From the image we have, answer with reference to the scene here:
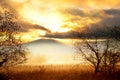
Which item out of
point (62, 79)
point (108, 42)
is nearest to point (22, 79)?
point (62, 79)

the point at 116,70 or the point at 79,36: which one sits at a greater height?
the point at 79,36

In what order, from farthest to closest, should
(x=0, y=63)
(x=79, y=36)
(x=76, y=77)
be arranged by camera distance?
1. (x=79, y=36)
2. (x=76, y=77)
3. (x=0, y=63)

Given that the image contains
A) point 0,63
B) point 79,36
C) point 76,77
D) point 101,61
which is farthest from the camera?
point 79,36

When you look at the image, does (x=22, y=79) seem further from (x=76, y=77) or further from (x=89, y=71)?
(x=89, y=71)

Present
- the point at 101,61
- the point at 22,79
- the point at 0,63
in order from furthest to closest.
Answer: the point at 101,61
the point at 22,79
the point at 0,63

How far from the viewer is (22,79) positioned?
7662 cm

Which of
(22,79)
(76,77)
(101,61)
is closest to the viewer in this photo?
(22,79)

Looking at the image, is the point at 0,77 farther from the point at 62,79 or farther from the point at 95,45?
the point at 95,45

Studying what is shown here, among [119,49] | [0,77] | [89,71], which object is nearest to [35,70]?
[89,71]

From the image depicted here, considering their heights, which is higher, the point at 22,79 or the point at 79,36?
the point at 79,36

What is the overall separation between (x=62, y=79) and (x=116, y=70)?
1166cm

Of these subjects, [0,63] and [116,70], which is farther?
[116,70]

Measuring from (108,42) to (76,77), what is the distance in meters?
12.6

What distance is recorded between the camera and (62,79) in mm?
80750
